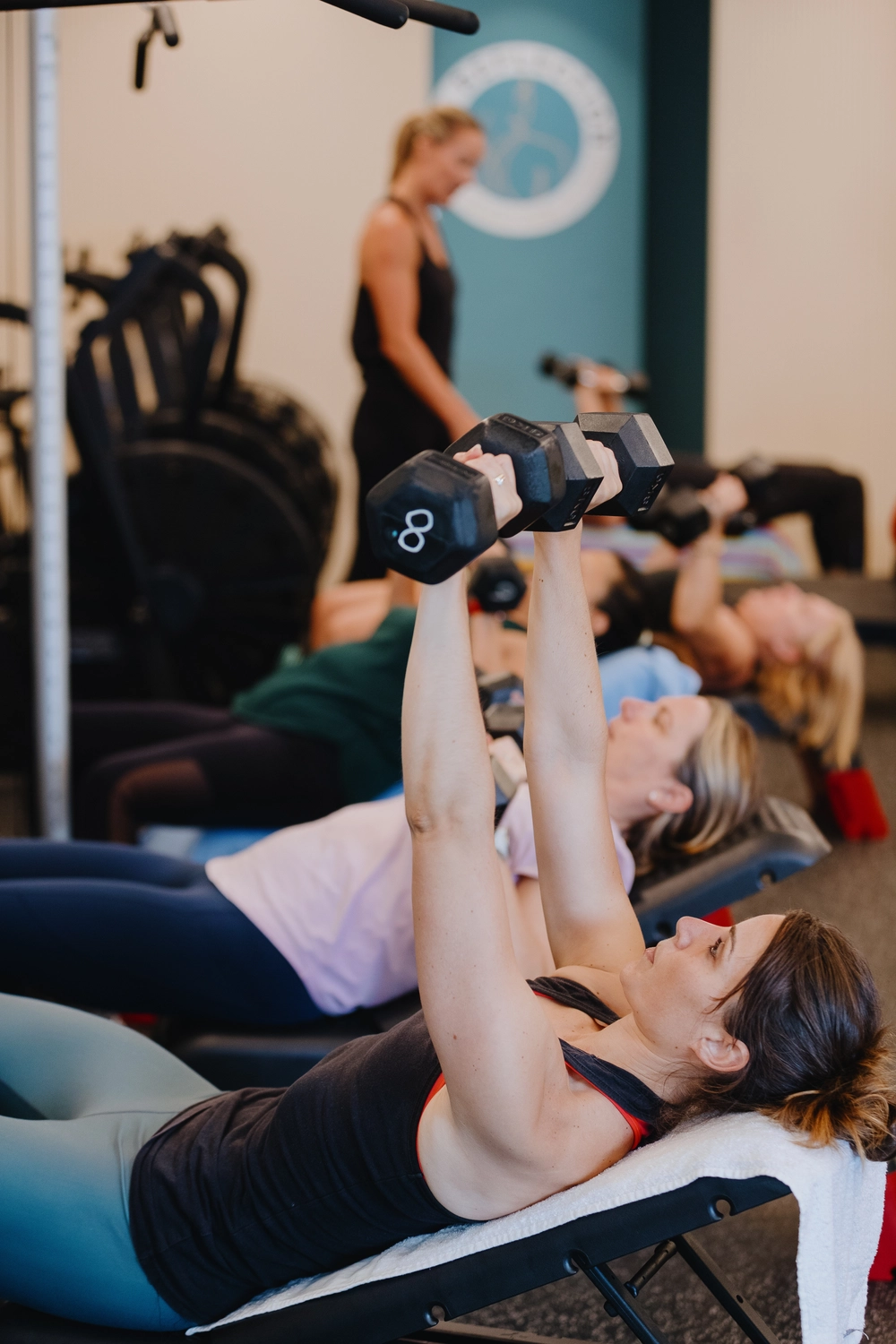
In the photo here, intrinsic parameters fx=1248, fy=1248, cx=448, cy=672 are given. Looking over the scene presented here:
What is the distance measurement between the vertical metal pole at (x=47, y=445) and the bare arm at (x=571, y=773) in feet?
3.87

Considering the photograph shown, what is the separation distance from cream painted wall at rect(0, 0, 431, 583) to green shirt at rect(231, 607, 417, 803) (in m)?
0.99

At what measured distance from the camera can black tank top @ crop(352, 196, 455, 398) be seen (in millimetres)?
3152

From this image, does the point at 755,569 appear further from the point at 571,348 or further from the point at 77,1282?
the point at 77,1282

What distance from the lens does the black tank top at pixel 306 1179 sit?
1062mm

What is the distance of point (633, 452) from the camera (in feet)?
3.71

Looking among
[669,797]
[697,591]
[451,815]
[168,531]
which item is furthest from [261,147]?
[451,815]

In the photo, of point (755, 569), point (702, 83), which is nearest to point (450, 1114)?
point (755, 569)

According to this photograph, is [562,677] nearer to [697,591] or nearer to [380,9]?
[380,9]

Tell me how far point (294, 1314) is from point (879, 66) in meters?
5.59

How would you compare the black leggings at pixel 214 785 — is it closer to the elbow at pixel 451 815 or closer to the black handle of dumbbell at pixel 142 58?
the black handle of dumbbell at pixel 142 58

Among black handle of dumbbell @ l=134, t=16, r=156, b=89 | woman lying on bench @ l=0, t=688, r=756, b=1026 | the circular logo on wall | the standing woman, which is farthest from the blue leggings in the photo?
the circular logo on wall

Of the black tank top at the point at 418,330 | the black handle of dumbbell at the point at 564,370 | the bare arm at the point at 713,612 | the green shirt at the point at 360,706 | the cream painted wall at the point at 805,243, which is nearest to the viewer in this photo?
the green shirt at the point at 360,706

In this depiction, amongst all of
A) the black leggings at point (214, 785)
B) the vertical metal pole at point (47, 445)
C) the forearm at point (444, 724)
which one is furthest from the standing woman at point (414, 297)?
the forearm at point (444, 724)

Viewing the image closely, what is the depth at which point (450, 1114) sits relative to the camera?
100 centimetres
